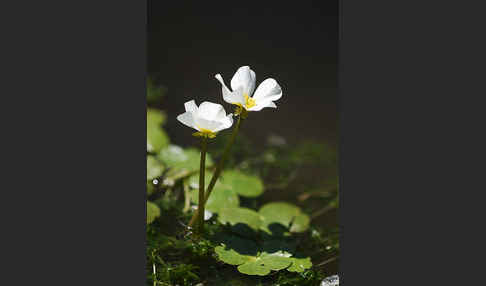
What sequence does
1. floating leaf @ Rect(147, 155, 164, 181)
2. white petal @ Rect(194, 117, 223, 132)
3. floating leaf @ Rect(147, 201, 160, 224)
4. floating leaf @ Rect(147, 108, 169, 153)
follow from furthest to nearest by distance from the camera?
1. floating leaf @ Rect(147, 108, 169, 153)
2. floating leaf @ Rect(147, 155, 164, 181)
3. floating leaf @ Rect(147, 201, 160, 224)
4. white petal @ Rect(194, 117, 223, 132)

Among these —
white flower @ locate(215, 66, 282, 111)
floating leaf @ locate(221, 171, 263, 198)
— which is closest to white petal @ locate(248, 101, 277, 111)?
white flower @ locate(215, 66, 282, 111)

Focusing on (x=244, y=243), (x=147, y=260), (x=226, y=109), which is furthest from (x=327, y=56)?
(x=147, y=260)

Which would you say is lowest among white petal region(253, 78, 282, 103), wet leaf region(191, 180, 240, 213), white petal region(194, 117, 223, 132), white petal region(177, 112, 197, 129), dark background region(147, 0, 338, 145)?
wet leaf region(191, 180, 240, 213)

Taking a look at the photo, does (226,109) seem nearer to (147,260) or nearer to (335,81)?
(147,260)

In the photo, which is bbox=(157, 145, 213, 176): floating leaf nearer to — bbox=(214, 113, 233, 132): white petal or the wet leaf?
the wet leaf

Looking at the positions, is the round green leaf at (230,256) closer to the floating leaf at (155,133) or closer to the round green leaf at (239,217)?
the round green leaf at (239,217)

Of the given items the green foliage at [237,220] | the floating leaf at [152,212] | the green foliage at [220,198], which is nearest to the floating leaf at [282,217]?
the green foliage at [237,220]

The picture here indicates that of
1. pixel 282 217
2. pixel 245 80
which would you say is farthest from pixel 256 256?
pixel 245 80
